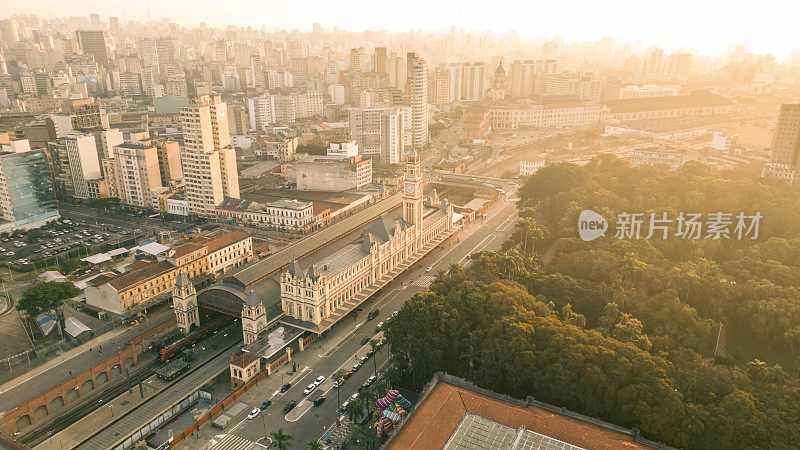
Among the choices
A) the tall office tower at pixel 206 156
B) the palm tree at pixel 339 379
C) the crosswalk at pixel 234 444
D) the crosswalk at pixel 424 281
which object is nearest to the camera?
the crosswalk at pixel 234 444

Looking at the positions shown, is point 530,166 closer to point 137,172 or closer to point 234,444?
point 137,172

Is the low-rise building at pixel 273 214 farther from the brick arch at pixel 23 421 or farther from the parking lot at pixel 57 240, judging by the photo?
the brick arch at pixel 23 421

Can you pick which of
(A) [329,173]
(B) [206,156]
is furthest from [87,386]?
(A) [329,173]

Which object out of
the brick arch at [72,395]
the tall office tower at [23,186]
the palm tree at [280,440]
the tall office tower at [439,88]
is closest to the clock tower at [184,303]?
the brick arch at [72,395]

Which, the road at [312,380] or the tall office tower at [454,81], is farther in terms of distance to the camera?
the tall office tower at [454,81]

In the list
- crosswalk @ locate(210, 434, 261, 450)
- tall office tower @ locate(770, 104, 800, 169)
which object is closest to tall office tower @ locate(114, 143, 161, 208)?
crosswalk @ locate(210, 434, 261, 450)
